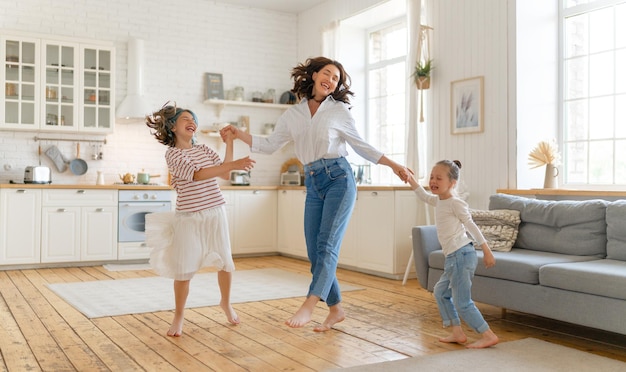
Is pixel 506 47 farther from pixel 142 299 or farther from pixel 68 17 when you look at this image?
pixel 68 17

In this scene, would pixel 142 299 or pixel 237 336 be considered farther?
pixel 142 299

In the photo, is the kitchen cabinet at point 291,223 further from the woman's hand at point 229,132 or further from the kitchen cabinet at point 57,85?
the woman's hand at point 229,132

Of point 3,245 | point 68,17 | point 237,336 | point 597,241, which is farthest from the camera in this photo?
point 68,17

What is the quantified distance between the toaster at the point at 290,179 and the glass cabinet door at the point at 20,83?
2.85 m

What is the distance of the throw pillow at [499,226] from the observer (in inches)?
162

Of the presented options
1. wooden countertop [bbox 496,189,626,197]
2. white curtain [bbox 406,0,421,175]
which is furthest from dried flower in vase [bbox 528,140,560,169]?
white curtain [bbox 406,0,421,175]

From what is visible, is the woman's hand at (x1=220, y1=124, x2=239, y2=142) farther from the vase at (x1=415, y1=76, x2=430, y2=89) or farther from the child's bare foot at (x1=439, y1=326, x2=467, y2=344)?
the vase at (x1=415, y1=76, x2=430, y2=89)

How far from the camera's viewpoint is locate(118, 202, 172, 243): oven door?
670 centimetres

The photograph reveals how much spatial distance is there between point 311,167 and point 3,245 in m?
4.22

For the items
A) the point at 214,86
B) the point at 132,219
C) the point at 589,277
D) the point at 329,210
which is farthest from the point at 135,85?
the point at 589,277

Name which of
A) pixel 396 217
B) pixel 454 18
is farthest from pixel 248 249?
pixel 454 18

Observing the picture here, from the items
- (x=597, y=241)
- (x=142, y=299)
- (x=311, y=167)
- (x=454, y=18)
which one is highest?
(x=454, y=18)

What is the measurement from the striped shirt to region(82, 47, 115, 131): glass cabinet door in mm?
3810

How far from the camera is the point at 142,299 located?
179 inches
